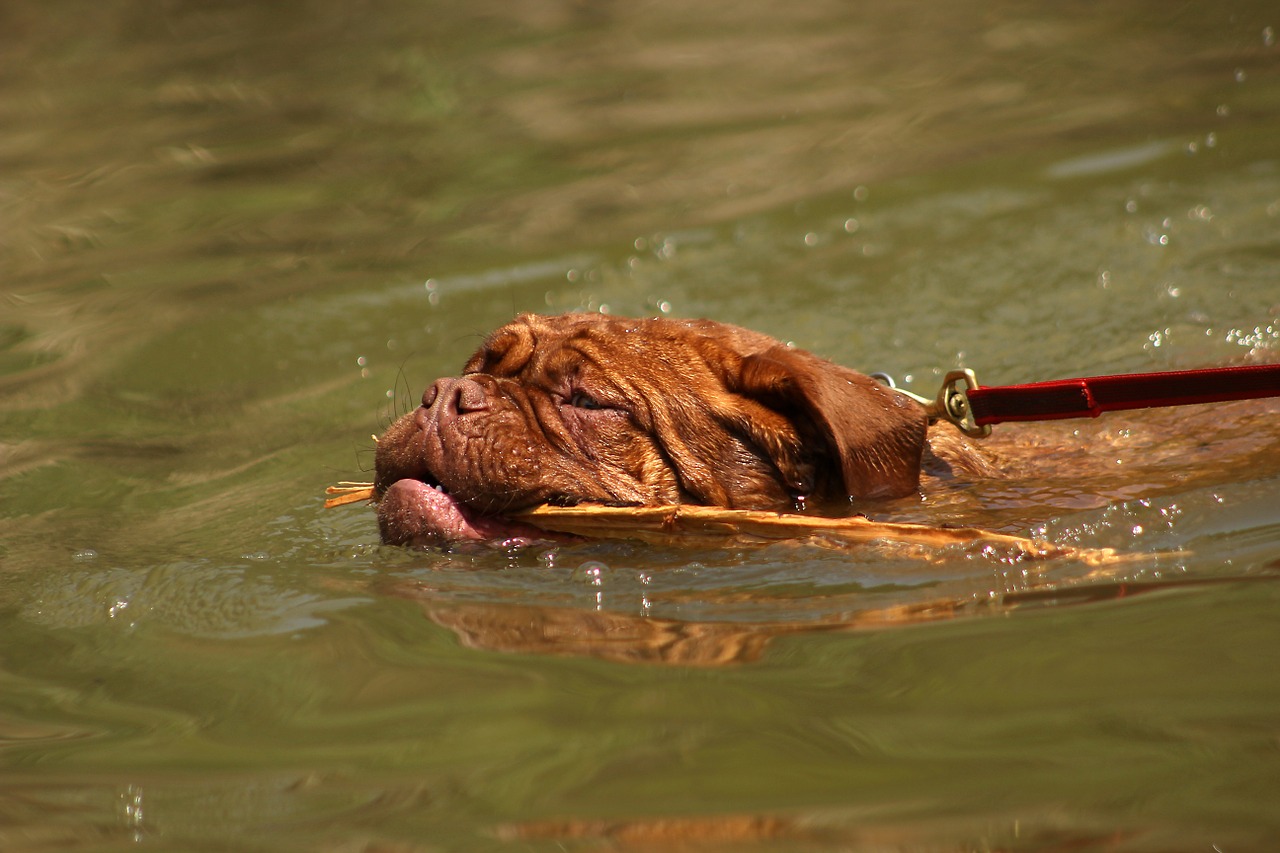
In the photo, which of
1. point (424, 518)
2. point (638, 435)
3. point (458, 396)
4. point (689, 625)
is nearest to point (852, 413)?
point (638, 435)

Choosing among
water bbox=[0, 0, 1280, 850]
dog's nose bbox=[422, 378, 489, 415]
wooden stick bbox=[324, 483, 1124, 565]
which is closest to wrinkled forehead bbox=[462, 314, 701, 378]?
dog's nose bbox=[422, 378, 489, 415]

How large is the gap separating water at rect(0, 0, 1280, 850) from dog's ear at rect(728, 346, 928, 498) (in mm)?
248

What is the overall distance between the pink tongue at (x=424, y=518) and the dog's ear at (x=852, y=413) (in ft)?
3.75

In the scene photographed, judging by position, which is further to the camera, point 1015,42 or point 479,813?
point 1015,42

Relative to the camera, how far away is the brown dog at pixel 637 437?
4918mm

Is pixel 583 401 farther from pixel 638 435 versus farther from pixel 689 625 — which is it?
pixel 689 625

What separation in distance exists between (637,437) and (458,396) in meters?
0.67

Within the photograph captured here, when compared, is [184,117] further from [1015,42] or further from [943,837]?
[943,837]

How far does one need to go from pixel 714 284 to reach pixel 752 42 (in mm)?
6276

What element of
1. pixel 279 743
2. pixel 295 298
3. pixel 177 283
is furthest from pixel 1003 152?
pixel 279 743

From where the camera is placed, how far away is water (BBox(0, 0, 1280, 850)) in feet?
11.3

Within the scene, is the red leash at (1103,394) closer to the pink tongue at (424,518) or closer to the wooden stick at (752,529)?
the wooden stick at (752,529)

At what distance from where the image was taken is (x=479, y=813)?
3.31 meters

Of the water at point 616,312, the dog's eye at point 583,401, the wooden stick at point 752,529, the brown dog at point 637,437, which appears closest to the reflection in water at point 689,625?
the water at point 616,312
